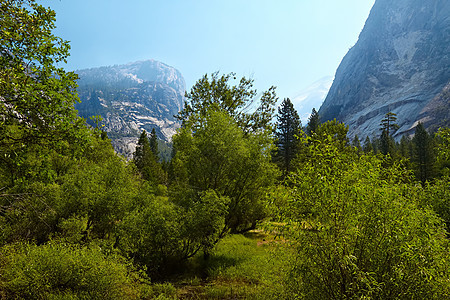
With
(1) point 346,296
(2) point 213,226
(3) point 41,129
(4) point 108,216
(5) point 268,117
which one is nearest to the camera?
(1) point 346,296

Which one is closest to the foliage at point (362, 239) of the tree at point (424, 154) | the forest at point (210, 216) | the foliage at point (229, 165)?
the forest at point (210, 216)

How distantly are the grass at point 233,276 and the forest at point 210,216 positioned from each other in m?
0.09

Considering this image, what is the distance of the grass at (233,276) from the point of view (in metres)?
7.36

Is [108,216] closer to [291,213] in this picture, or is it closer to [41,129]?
[41,129]

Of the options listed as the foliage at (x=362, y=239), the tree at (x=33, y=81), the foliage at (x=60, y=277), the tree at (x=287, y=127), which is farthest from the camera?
the tree at (x=287, y=127)

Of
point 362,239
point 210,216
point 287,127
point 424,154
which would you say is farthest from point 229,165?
point 424,154

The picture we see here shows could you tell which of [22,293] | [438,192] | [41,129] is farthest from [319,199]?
[22,293]

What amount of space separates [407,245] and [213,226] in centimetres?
874

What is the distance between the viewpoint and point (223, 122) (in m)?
15.2

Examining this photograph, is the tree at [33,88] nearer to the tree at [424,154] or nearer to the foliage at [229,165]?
the foliage at [229,165]

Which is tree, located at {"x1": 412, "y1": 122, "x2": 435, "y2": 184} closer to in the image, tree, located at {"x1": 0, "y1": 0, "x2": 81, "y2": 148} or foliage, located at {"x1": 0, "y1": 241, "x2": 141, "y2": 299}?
foliage, located at {"x1": 0, "y1": 241, "x2": 141, "y2": 299}

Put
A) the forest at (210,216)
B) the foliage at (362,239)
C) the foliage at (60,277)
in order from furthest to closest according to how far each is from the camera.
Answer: the foliage at (60,277) → the forest at (210,216) → the foliage at (362,239)

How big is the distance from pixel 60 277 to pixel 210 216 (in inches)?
248

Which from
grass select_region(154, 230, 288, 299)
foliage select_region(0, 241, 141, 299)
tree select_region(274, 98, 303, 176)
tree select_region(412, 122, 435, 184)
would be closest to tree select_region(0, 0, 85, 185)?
foliage select_region(0, 241, 141, 299)
